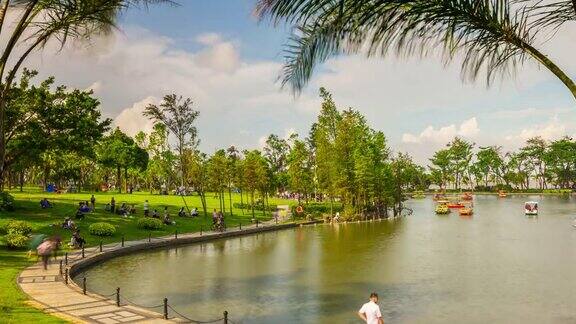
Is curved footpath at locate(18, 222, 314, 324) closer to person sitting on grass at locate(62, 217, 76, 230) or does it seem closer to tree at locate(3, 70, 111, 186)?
person sitting on grass at locate(62, 217, 76, 230)

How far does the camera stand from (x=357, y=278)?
27.4m

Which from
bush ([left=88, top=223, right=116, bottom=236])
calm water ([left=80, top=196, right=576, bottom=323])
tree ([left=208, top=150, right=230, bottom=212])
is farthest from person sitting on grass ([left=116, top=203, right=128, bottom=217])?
tree ([left=208, top=150, right=230, bottom=212])

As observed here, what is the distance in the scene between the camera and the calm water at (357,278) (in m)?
20.5

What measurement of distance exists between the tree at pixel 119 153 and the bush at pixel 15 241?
60795 millimetres

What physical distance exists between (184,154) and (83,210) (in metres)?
18.3

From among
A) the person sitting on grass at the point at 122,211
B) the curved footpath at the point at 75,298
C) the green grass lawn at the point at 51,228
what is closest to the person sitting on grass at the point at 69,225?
the green grass lawn at the point at 51,228

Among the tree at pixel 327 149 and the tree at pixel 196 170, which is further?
the tree at pixel 327 149

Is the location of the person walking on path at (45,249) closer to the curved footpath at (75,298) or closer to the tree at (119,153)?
the curved footpath at (75,298)

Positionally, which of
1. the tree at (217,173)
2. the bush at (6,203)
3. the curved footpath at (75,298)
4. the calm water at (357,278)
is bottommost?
the calm water at (357,278)

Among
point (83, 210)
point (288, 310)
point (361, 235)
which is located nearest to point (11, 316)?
point (288, 310)

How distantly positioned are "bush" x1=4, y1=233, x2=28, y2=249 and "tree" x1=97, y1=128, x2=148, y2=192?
60795mm

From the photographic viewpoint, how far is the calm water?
67.2 feet

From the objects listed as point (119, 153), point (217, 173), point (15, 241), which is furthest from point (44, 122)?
point (119, 153)

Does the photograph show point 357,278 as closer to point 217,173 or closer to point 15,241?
point 15,241
